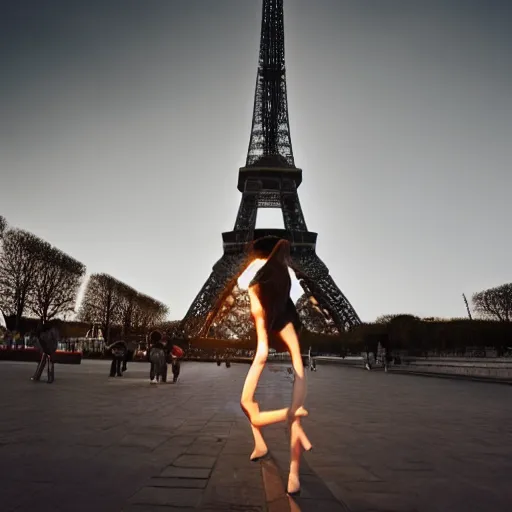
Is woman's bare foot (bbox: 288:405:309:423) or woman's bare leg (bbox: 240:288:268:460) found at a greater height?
woman's bare leg (bbox: 240:288:268:460)

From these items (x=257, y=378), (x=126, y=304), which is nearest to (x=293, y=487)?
(x=257, y=378)

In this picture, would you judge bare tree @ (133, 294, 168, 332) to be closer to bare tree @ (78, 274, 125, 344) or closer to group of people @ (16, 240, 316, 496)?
bare tree @ (78, 274, 125, 344)

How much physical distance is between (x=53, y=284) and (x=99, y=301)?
11.4 meters

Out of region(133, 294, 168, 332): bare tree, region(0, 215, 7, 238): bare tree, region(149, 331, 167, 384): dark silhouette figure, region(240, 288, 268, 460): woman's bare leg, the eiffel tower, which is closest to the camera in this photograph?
region(240, 288, 268, 460): woman's bare leg

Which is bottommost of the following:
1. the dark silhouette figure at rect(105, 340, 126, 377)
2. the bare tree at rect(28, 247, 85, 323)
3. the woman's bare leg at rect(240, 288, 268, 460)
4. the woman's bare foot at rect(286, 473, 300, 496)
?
the woman's bare foot at rect(286, 473, 300, 496)

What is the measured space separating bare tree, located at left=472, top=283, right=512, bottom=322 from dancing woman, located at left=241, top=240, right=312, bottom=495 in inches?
2427

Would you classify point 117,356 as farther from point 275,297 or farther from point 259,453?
point 275,297

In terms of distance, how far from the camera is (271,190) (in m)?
57.9

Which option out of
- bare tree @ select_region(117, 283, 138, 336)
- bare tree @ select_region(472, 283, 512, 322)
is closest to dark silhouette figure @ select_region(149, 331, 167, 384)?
bare tree @ select_region(117, 283, 138, 336)

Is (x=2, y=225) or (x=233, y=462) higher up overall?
(x=2, y=225)

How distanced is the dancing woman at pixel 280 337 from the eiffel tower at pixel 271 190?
50423 mm

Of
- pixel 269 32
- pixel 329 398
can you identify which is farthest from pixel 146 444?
pixel 269 32

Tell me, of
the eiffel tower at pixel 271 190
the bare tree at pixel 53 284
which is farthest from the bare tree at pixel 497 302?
the bare tree at pixel 53 284

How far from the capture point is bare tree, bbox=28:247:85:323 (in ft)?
136
